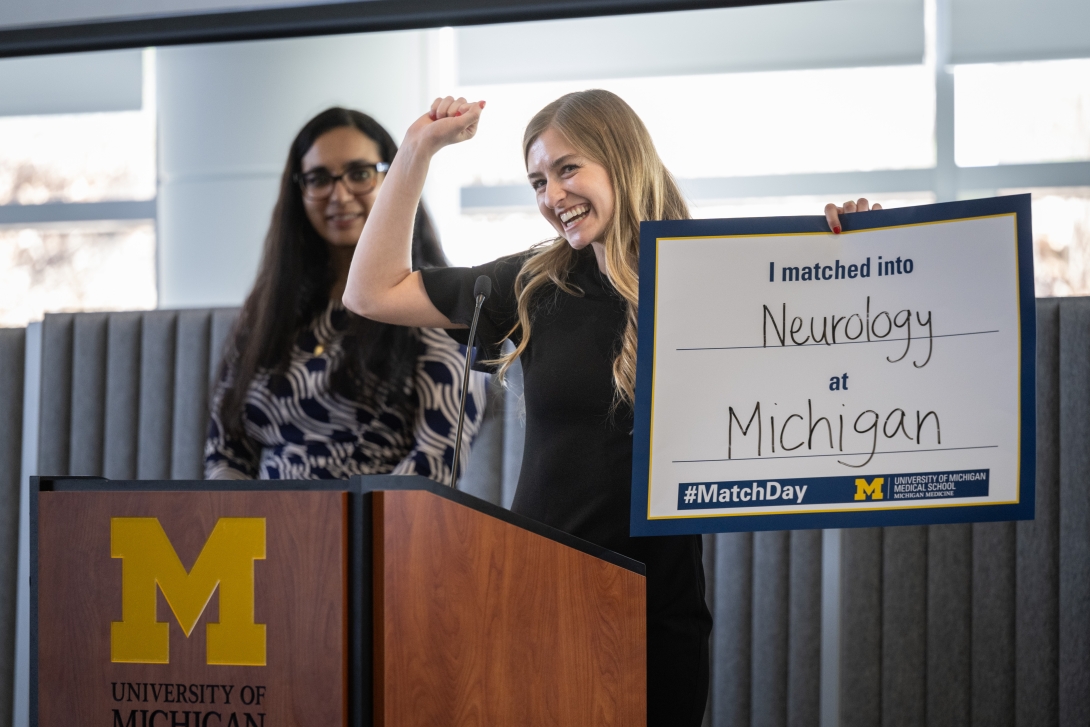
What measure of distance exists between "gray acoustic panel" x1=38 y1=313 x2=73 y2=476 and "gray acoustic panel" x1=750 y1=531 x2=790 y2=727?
6.39ft

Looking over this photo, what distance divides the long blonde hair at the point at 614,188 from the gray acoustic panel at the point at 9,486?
191cm

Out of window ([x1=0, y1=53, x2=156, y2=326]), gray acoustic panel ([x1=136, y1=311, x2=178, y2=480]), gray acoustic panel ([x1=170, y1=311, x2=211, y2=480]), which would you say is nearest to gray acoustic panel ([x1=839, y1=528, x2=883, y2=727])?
gray acoustic panel ([x1=170, y1=311, x2=211, y2=480])

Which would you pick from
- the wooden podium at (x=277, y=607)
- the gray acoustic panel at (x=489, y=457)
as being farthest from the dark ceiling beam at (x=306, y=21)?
the wooden podium at (x=277, y=607)

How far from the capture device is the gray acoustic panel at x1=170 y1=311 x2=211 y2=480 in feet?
8.76

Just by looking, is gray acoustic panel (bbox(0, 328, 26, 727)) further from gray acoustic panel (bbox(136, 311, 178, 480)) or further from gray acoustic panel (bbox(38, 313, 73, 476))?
gray acoustic panel (bbox(136, 311, 178, 480))

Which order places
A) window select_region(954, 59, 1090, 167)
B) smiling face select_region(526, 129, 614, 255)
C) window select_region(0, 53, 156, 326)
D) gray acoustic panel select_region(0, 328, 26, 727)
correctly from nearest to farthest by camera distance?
smiling face select_region(526, 129, 614, 255), gray acoustic panel select_region(0, 328, 26, 727), window select_region(954, 59, 1090, 167), window select_region(0, 53, 156, 326)

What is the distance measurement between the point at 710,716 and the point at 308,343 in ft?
4.57

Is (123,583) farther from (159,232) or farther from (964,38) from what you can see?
(964,38)

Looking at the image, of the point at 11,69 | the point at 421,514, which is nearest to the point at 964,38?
the point at 421,514

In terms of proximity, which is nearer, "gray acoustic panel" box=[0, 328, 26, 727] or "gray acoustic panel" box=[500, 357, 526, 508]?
"gray acoustic panel" box=[500, 357, 526, 508]

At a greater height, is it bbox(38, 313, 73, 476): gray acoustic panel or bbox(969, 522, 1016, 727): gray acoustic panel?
bbox(38, 313, 73, 476): gray acoustic panel

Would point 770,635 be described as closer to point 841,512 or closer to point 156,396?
point 841,512

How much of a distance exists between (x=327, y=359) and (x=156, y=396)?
92 centimetres

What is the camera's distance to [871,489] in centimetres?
124
